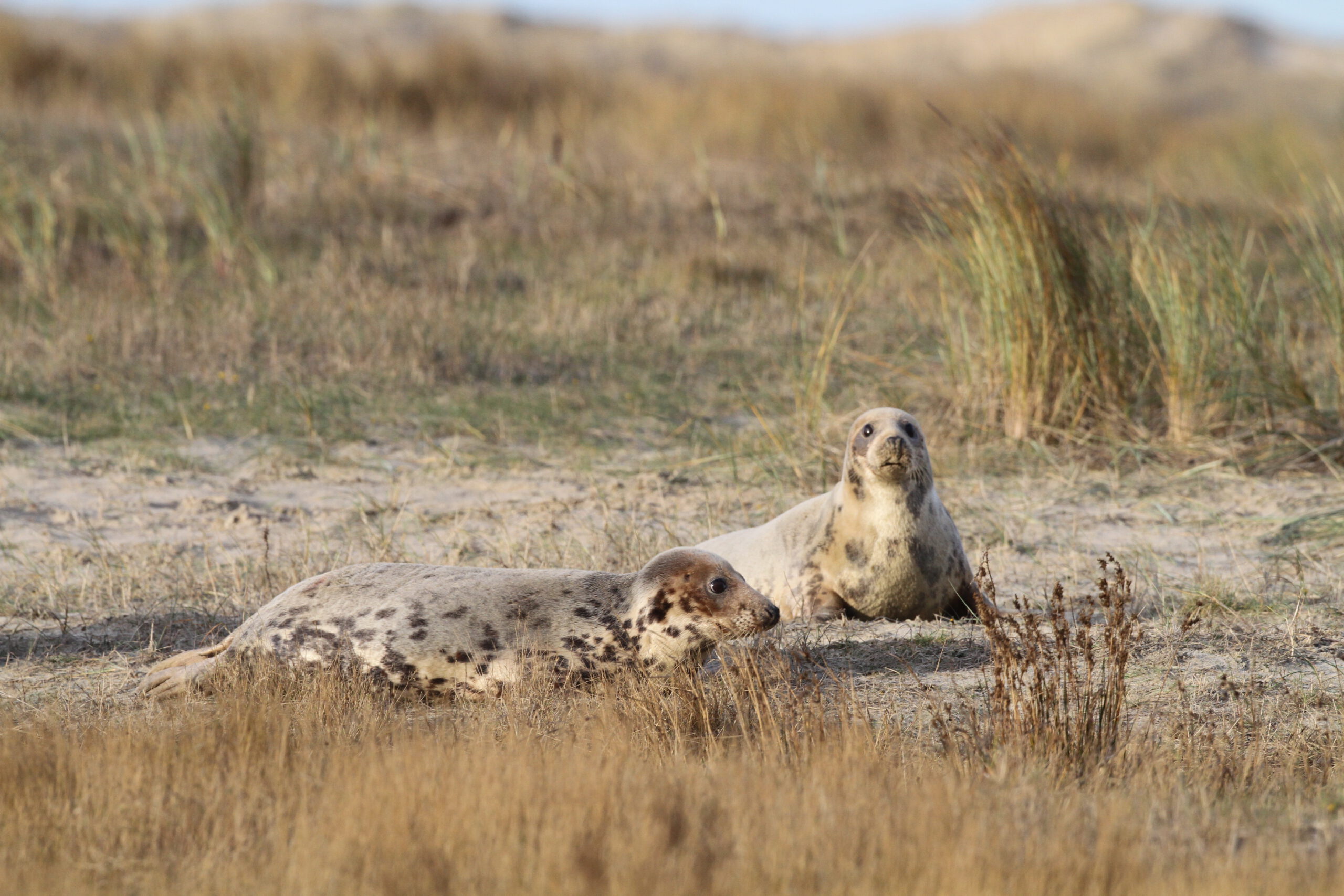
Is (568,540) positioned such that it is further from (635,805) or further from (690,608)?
(635,805)

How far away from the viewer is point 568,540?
19.2ft

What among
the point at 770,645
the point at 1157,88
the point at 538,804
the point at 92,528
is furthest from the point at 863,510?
the point at 1157,88

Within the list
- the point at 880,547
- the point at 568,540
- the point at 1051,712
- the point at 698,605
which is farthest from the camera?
the point at 568,540

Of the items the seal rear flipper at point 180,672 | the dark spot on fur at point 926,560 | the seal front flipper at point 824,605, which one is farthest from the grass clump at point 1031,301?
the seal rear flipper at point 180,672

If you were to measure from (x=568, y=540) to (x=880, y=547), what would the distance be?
62.7 inches

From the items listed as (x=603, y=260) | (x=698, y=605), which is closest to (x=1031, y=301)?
(x=698, y=605)

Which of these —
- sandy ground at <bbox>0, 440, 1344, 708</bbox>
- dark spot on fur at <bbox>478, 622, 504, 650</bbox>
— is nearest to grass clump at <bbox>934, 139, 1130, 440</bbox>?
sandy ground at <bbox>0, 440, 1344, 708</bbox>

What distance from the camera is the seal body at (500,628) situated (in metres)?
3.95

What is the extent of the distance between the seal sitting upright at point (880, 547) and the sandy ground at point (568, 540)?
104 mm

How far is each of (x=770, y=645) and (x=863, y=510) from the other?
0.96m

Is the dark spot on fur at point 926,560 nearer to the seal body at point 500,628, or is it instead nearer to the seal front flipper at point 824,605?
the seal front flipper at point 824,605

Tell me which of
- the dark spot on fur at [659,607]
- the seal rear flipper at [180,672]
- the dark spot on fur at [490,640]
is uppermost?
the dark spot on fur at [659,607]

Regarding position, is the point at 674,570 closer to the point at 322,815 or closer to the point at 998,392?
the point at 322,815

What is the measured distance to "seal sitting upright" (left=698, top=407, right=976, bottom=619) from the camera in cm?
470
